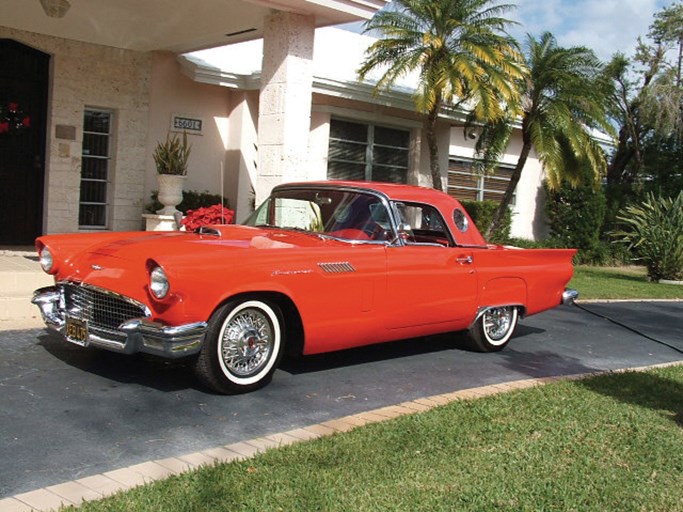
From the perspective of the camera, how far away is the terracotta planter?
11.7m

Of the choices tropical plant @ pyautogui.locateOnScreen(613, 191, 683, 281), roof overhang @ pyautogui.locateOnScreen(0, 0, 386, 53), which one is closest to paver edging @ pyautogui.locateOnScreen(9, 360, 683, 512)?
roof overhang @ pyautogui.locateOnScreen(0, 0, 386, 53)

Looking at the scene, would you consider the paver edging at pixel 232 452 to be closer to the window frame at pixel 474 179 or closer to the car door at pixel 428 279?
the car door at pixel 428 279

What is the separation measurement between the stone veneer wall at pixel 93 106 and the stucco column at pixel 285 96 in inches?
156

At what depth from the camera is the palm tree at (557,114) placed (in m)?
15.3

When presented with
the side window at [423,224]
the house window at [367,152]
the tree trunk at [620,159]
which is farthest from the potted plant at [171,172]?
the tree trunk at [620,159]

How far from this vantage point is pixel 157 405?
4.84 m

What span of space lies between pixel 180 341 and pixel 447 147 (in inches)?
498

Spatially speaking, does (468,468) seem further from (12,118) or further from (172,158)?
(12,118)

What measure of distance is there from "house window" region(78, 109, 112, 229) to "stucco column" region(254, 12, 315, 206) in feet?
14.0

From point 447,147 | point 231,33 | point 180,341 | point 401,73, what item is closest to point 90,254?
point 180,341

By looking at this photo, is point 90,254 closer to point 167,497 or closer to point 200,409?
point 200,409

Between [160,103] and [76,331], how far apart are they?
27.3 feet

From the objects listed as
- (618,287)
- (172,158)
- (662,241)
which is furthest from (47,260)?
(662,241)

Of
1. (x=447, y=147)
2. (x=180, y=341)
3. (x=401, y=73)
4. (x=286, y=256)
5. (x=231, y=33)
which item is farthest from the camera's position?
(x=447, y=147)
